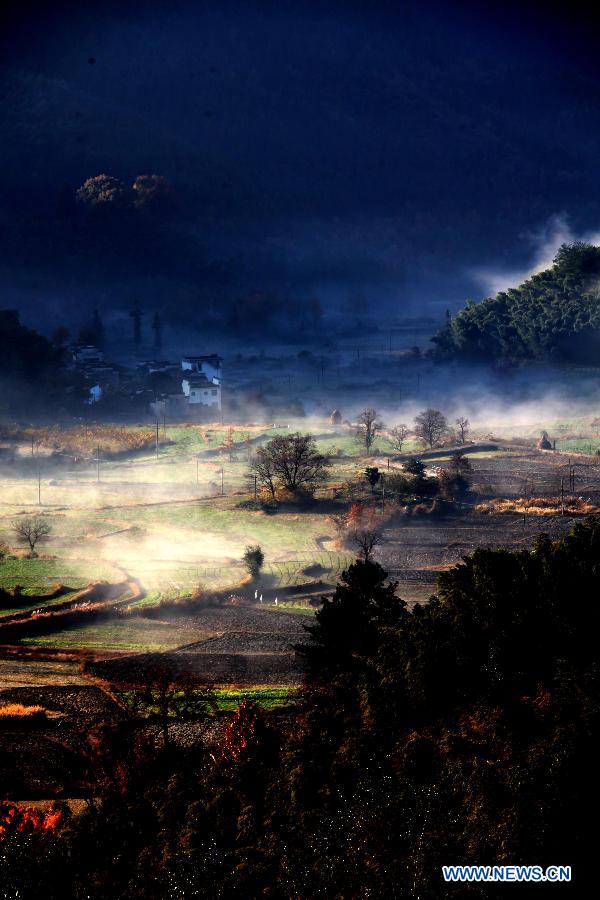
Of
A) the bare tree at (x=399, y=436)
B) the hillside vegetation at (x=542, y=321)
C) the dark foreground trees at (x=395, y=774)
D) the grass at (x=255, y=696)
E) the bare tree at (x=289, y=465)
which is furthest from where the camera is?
the hillside vegetation at (x=542, y=321)

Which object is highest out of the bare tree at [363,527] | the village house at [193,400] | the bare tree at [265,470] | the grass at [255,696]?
the village house at [193,400]

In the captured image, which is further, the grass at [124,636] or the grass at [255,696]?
the grass at [124,636]

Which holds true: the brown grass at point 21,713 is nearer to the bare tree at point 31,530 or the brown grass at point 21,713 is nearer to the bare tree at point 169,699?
the bare tree at point 169,699

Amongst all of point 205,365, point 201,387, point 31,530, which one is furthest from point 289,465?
point 205,365

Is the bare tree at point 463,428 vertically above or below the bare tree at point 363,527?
above

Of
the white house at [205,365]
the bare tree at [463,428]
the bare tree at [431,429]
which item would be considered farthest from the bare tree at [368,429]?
the white house at [205,365]

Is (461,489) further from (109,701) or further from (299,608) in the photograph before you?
(109,701)

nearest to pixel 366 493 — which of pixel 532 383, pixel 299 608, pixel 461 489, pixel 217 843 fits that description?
pixel 461 489
